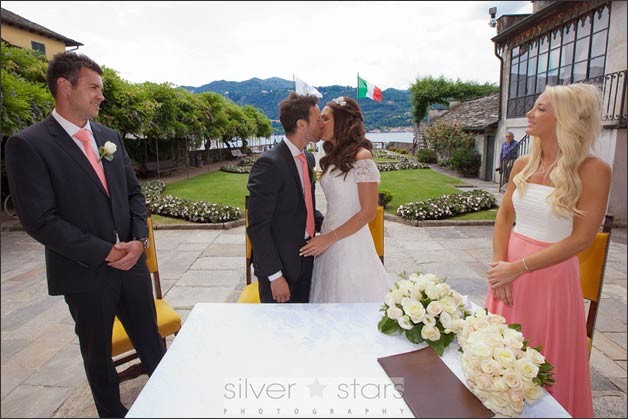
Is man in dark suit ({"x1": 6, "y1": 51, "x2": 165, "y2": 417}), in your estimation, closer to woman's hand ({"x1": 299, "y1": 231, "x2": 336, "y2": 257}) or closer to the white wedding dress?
woman's hand ({"x1": 299, "y1": 231, "x2": 336, "y2": 257})

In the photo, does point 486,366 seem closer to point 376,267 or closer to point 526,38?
point 376,267

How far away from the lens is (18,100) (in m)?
8.16

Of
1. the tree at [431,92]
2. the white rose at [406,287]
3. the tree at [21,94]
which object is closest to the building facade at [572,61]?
the white rose at [406,287]

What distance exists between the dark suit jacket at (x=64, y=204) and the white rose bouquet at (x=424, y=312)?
1.80 meters

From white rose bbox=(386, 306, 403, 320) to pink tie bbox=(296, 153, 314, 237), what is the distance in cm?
107

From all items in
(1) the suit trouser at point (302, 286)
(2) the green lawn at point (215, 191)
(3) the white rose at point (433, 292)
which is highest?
(3) the white rose at point (433, 292)

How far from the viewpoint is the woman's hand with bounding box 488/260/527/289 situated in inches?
92.7

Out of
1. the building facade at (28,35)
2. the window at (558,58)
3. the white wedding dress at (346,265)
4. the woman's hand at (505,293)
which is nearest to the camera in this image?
the woman's hand at (505,293)

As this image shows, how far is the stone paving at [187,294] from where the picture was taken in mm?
2965

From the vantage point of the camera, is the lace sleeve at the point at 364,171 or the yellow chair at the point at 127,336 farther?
the lace sleeve at the point at 364,171

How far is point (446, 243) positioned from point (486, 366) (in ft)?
22.6

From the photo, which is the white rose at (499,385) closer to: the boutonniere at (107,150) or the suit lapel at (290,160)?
the suit lapel at (290,160)

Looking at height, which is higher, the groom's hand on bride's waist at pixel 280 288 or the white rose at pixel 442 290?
the white rose at pixel 442 290

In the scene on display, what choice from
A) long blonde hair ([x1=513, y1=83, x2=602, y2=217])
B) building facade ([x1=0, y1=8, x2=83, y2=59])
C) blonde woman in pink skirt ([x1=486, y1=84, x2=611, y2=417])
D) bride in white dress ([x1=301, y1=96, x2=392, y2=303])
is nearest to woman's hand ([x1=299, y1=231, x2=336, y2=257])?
bride in white dress ([x1=301, y1=96, x2=392, y2=303])
